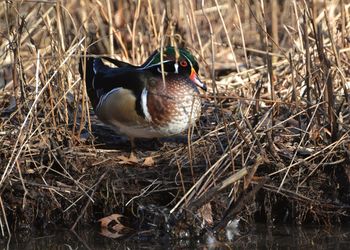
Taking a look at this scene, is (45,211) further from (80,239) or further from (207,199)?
(207,199)

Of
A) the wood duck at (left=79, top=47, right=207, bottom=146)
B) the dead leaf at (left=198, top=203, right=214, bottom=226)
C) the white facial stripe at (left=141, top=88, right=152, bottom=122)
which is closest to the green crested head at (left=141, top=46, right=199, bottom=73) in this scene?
the wood duck at (left=79, top=47, right=207, bottom=146)

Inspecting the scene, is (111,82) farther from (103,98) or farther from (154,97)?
(154,97)

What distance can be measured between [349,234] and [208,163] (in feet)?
2.86

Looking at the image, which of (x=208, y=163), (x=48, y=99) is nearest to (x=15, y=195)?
(x=48, y=99)

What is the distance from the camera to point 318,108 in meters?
5.05

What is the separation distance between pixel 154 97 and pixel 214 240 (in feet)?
3.20

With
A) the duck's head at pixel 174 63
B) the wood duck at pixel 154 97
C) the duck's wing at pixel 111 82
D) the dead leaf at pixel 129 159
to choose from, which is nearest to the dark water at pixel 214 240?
the dead leaf at pixel 129 159

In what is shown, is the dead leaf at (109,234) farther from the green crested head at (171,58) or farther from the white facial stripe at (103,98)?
the green crested head at (171,58)

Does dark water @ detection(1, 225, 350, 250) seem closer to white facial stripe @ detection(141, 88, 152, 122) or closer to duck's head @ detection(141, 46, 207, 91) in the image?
white facial stripe @ detection(141, 88, 152, 122)

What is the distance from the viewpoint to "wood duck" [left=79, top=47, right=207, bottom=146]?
5148mm

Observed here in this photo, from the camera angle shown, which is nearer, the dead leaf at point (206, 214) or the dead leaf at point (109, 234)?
the dead leaf at point (206, 214)

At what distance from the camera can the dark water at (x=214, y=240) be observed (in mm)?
4664

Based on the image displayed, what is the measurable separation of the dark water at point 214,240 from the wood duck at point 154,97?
69 centimetres

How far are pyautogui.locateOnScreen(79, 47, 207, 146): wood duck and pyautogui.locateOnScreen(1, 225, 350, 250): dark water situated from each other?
69 cm
